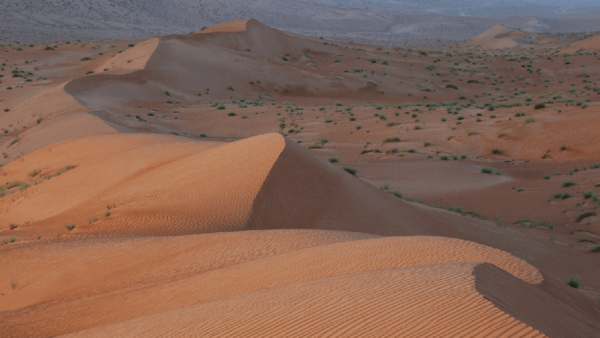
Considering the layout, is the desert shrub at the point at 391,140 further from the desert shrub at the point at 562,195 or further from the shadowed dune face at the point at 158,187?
the shadowed dune face at the point at 158,187

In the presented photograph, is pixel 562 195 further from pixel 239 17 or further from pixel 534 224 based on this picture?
pixel 239 17

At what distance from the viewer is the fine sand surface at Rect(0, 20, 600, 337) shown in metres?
4.03

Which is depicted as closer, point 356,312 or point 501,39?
point 356,312

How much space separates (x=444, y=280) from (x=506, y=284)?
61 centimetres

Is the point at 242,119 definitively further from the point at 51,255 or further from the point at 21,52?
the point at 21,52

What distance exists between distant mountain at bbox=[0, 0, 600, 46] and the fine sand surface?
40.6 metres

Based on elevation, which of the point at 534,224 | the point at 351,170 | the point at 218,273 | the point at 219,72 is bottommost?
the point at 534,224

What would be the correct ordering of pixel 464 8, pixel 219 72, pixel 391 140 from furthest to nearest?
pixel 464 8
pixel 219 72
pixel 391 140

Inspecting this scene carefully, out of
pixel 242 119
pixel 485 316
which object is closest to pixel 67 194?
pixel 485 316

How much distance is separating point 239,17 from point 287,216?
9965 centimetres

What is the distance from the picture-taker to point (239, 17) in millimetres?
102562

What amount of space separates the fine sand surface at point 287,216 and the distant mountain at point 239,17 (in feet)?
133

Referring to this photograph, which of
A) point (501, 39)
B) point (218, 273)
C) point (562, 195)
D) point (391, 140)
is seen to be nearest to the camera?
point (218, 273)

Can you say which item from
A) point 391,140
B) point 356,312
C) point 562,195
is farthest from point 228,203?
point 391,140
